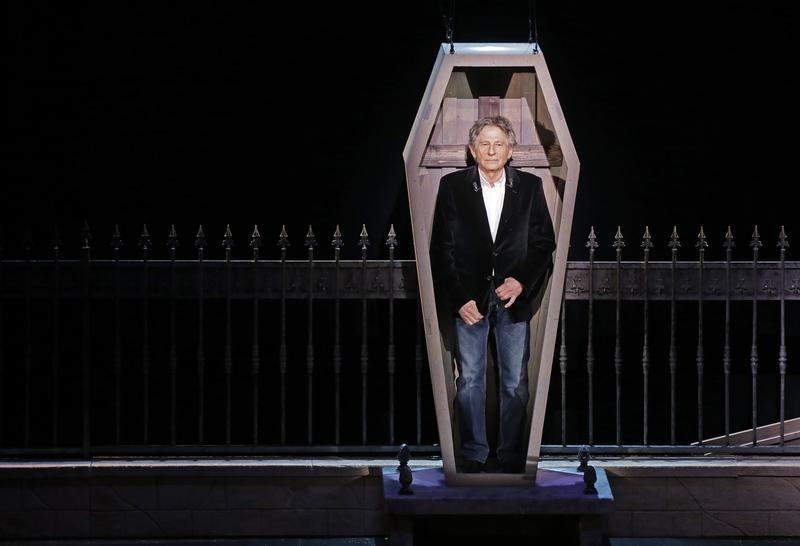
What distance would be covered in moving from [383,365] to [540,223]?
7.30 feet

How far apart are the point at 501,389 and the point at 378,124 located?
222 cm

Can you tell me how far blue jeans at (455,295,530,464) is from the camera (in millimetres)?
6101

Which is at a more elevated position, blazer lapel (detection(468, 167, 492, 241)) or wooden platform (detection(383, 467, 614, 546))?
blazer lapel (detection(468, 167, 492, 241))

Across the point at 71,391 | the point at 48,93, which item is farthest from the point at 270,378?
the point at 48,93

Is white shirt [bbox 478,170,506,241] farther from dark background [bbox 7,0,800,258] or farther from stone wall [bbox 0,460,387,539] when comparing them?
dark background [bbox 7,0,800,258]

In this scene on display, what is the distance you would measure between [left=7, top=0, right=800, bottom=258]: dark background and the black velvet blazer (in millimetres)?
1679

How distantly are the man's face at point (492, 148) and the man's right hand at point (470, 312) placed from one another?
0.62 m

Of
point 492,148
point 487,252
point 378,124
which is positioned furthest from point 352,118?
point 487,252

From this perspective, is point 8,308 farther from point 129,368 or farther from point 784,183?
point 784,183

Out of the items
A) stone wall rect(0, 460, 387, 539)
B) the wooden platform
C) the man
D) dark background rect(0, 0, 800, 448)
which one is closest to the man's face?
the man

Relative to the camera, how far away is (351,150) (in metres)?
7.71

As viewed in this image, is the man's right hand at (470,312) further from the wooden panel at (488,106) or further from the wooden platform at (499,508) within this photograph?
the wooden panel at (488,106)

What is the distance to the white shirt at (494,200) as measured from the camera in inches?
238

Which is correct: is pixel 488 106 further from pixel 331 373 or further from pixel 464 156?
pixel 331 373
